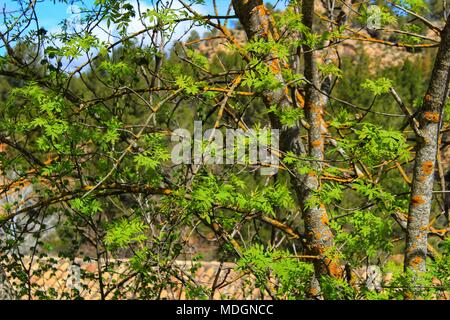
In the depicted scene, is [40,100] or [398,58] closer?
[40,100]

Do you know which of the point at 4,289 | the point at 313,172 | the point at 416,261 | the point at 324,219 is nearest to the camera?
the point at 416,261

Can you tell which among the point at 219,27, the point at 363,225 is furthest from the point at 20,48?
→ the point at 363,225

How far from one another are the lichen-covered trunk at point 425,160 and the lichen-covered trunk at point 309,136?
1.98ft

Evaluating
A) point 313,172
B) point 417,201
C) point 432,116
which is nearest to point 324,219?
point 313,172

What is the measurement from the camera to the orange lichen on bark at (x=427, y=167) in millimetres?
3193

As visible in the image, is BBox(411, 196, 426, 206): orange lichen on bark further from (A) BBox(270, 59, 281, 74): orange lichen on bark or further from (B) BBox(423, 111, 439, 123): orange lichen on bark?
(A) BBox(270, 59, 281, 74): orange lichen on bark

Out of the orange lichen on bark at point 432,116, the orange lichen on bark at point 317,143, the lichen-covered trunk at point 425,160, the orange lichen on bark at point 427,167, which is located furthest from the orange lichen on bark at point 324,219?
the orange lichen on bark at point 432,116

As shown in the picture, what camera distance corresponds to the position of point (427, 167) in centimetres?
320

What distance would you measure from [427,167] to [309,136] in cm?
90

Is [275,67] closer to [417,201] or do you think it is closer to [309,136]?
[309,136]
